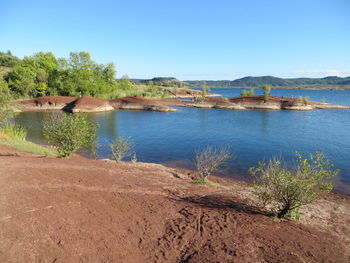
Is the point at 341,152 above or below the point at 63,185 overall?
below

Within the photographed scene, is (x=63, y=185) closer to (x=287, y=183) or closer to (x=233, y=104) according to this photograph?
(x=287, y=183)

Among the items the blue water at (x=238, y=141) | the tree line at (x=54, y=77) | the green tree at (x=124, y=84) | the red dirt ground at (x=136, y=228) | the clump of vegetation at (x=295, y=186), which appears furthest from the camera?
the green tree at (x=124, y=84)

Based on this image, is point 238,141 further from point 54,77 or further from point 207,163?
point 54,77

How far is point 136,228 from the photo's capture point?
6223mm

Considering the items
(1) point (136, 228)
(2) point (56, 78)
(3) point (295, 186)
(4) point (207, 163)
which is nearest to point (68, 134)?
(4) point (207, 163)

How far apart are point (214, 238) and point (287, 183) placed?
2.95 metres

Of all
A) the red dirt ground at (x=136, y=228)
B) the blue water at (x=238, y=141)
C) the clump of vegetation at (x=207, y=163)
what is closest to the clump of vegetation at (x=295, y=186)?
the red dirt ground at (x=136, y=228)

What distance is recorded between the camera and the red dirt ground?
5.07 m

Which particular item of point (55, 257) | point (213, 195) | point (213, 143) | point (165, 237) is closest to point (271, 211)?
point (213, 195)

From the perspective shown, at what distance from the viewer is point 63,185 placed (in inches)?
323

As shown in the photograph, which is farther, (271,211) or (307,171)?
(271,211)

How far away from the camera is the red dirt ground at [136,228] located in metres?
5.07

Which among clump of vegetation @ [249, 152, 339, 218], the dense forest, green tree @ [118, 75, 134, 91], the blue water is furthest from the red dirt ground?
Result: green tree @ [118, 75, 134, 91]

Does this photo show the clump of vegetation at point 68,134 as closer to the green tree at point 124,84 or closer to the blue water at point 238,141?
the blue water at point 238,141
